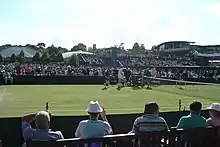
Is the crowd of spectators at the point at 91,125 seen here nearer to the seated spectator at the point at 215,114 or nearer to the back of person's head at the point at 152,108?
the back of person's head at the point at 152,108

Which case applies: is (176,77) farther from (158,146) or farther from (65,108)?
(158,146)

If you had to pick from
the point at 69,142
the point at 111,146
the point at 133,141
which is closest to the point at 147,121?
the point at 133,141

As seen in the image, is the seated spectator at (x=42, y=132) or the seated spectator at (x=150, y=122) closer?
the seated spectator at (x=42, y=132)

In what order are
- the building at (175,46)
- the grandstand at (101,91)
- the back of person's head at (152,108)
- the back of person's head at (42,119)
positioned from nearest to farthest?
the back of person's head at (42,119) < the back of person's head at (152,108) < the grandstand at (101,91) < the building at (175,46)

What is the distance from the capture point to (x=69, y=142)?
569cm

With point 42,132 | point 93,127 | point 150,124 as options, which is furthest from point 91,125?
point 150,124

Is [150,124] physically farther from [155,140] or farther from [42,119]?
[42,119]

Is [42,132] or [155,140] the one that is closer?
[42,132]

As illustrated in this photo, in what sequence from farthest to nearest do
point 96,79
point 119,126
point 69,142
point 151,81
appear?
1. point 96,79
2. point 151,81
3. point 119,126
4. point 69,142

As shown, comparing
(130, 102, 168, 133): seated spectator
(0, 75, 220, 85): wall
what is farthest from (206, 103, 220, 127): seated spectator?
(0, 75, 220, 85): wall

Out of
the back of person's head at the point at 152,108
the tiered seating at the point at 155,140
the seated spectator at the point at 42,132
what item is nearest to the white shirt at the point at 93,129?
the tiered seating at the point at 155,140

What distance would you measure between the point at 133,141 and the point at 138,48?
532 feet

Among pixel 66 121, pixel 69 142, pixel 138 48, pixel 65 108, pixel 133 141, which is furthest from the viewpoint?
pixel 138 48

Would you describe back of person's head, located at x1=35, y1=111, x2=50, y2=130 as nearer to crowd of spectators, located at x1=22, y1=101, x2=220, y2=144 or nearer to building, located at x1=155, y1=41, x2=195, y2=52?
crowd of spectators, located at x1=22, y1=101, x2=220, y2=144
